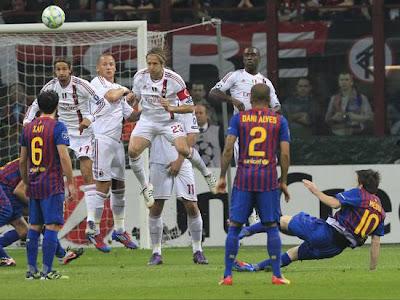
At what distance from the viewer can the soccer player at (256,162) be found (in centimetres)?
1322

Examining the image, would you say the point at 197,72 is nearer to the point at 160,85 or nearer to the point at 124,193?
the point at 124,193

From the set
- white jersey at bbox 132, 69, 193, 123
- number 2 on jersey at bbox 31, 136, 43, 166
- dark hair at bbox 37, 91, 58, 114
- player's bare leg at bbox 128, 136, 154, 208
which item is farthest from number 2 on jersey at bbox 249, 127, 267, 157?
player's bare leg at bbox 128, 136, 154, 208

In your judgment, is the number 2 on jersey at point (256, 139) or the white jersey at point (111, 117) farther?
the white jersey at point (111, 117)

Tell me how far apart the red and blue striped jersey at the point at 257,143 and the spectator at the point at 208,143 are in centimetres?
893

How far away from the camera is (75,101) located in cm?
1905

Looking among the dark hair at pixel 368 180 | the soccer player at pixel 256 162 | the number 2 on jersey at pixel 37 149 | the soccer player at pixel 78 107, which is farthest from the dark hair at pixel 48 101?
the soccer player at pixel 78 107

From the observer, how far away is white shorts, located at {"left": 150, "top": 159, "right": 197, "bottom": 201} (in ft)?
56.1

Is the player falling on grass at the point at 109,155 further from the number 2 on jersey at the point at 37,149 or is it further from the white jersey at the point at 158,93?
the number 2 on jersey at the point at 37,149

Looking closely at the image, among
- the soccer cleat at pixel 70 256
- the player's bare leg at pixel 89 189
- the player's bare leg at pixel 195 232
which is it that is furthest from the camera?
the player's bare leg at pixel 89 189

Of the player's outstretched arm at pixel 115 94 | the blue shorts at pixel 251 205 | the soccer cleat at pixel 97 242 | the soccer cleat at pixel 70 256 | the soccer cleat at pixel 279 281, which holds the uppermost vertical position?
the player's outstretched arm at pixel 115 94

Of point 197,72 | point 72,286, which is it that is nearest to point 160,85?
point 72,286

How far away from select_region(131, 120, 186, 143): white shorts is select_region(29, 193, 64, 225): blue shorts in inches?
139

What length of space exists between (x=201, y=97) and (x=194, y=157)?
4.04 m

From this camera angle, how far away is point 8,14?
78.4ft
